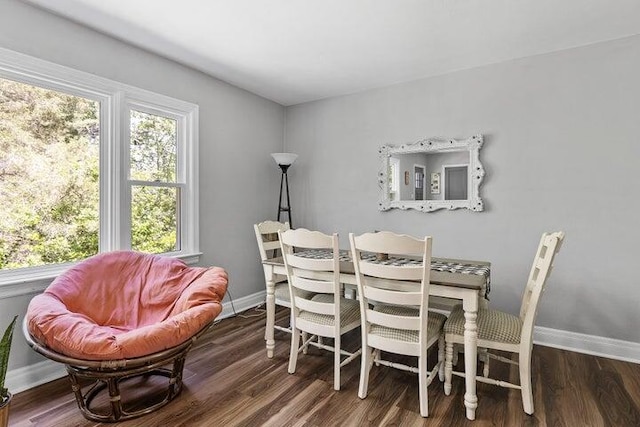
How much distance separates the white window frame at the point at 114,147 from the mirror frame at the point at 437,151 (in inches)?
77.1

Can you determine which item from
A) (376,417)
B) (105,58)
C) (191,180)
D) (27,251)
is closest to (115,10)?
(105,58)

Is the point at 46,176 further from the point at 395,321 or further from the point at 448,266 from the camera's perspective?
the point at 448,266

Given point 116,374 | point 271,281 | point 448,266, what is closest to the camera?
point 116,374

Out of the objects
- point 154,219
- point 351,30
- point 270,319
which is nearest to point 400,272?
point 270,319

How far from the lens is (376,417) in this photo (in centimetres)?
192

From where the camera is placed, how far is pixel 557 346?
2.88 meters

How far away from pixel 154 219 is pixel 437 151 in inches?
110

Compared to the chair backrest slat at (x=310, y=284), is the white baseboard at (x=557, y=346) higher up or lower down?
lower down

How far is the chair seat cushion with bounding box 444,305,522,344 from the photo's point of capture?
197cm

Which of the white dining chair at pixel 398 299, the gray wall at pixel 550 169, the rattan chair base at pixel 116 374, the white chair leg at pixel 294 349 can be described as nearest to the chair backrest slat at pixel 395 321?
the white dining chair at pixel 398 299

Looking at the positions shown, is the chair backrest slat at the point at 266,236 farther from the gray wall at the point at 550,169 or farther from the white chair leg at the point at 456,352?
the white chair leg at the point at 456,352

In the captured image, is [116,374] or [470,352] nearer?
[116,374]

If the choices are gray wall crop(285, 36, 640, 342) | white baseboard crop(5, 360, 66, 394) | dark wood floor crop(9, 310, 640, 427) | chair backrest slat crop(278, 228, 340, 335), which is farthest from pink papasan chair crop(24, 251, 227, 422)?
gray wall crop(285, 36, 640, 342)

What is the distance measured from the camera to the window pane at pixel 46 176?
2234 mm
